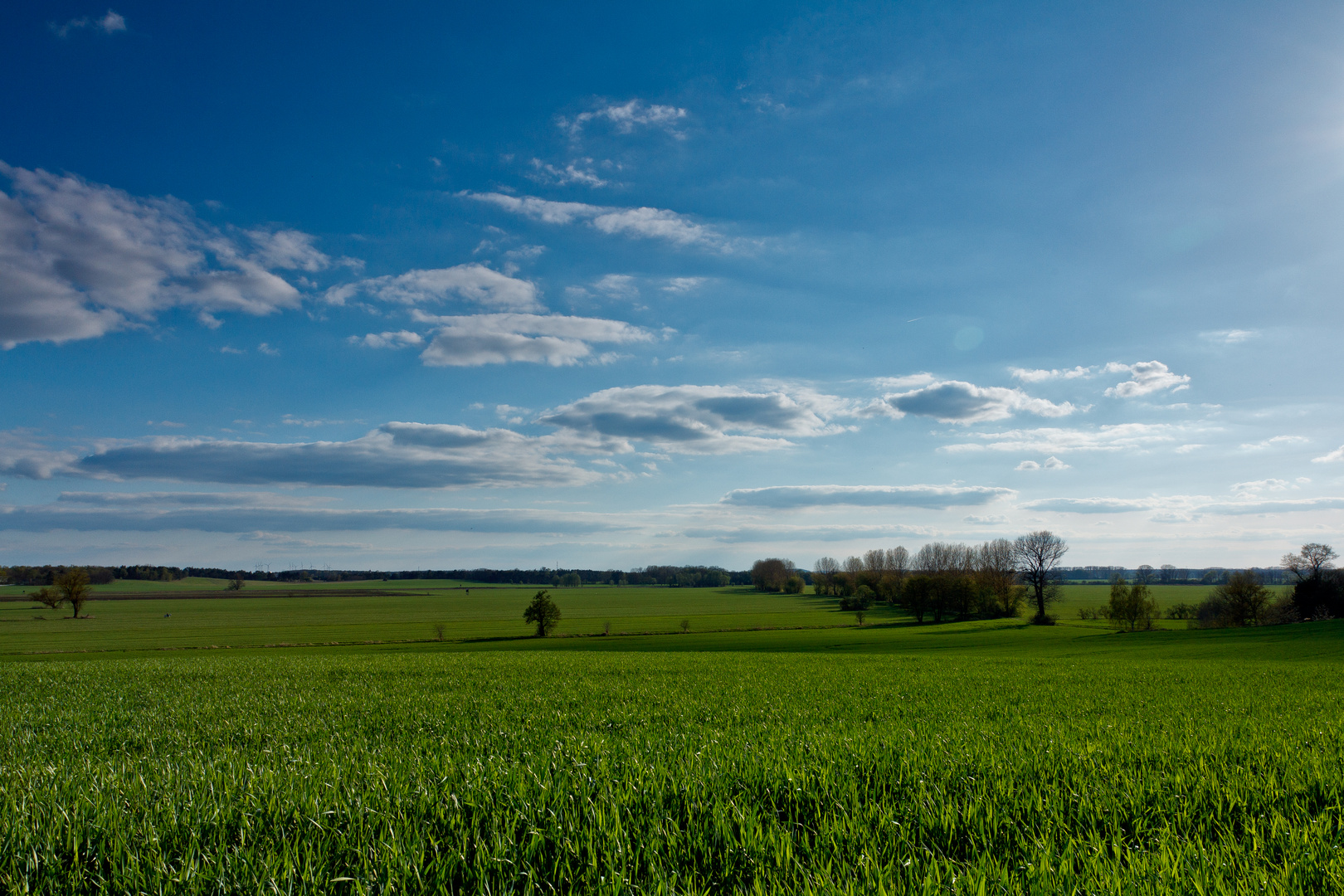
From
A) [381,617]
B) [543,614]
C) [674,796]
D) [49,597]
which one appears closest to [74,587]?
[49,597]

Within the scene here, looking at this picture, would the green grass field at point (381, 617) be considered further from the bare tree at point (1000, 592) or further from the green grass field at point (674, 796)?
the green grass field at point (674, 796)

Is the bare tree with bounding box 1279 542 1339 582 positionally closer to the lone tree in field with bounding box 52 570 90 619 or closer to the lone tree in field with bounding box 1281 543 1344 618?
the lone tree in field with bounding box 1281 543 1344 618

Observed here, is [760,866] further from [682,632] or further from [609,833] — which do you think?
[682,632]

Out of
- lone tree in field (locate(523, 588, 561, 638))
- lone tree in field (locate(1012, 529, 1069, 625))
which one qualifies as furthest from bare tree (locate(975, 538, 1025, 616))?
lone tree in field (locate(523, 588, 561, 638))

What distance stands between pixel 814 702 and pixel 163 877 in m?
11.9

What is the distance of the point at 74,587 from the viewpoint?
110062 millimetres

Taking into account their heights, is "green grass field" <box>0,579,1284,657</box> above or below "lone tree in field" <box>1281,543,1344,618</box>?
below

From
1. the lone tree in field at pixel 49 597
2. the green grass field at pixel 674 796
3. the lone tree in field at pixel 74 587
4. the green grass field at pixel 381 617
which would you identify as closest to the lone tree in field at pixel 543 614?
the green grass field at pixel 381 617

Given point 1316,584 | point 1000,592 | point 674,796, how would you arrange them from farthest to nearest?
point 1000,592 → point 1316,584 → point 674,796

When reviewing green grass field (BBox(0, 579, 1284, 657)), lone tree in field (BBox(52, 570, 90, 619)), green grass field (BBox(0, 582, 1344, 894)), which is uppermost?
green grass field (BBox(0, 582, 1344, 894))

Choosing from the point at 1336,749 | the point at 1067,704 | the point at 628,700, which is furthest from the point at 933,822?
the point at 1067,704

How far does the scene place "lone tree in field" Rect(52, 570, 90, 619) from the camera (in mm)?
109625

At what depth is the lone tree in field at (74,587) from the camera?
110 meters

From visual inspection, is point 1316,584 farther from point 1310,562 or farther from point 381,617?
point 381,617
